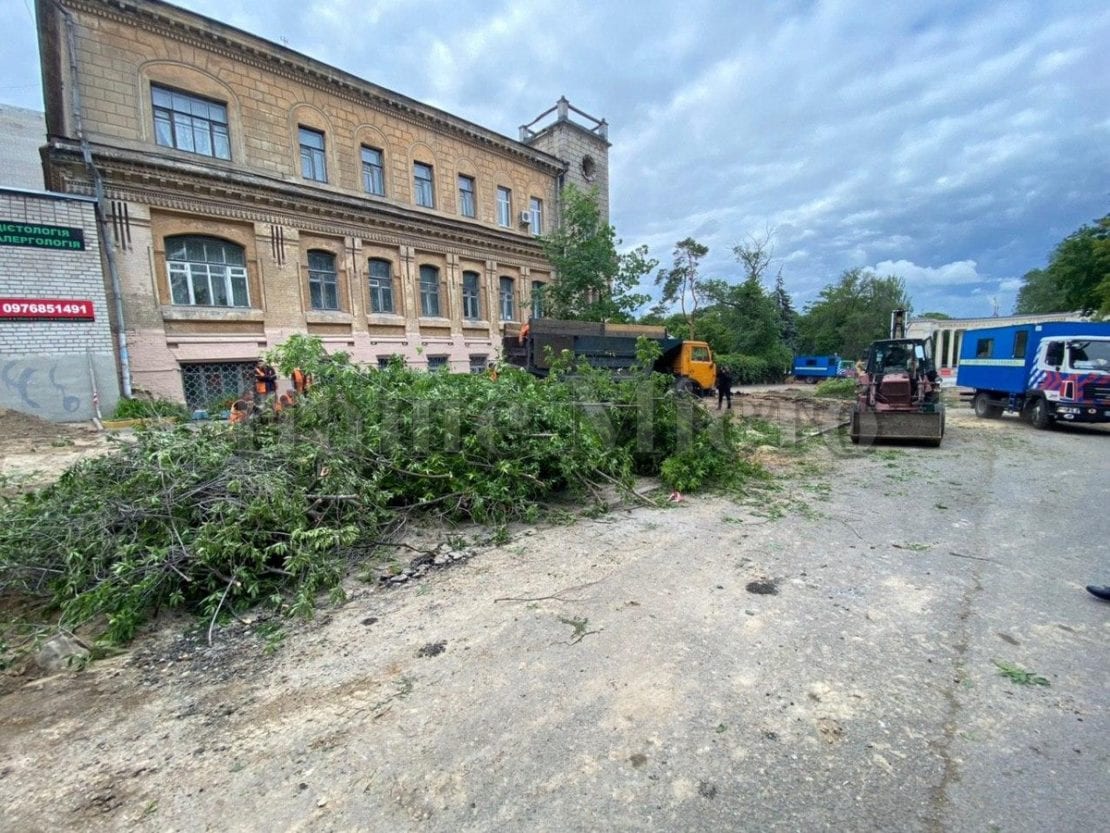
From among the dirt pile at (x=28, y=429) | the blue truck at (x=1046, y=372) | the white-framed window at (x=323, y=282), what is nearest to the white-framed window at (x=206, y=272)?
the white-framed window at (x=323, y=282)

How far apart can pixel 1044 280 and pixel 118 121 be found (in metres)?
70.3

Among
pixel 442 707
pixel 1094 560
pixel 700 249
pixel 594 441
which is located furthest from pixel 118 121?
pixel 700 249

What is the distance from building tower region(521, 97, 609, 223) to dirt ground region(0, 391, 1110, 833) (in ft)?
73.6

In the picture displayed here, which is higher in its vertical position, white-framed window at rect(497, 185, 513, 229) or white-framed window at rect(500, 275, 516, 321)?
white-framed window at rect(497, 185, 513, 229)

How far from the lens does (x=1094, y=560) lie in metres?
4.20

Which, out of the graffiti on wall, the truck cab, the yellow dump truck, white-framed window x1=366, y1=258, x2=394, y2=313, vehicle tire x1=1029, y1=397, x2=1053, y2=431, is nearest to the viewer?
the graffiti on wall

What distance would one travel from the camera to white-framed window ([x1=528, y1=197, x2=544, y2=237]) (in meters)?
22.6

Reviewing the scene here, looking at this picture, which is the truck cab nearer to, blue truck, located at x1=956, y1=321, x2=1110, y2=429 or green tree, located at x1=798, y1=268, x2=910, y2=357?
blue truck, located at x1=956, y1=321, x2=1110, y2=429

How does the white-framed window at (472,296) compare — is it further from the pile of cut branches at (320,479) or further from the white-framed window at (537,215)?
the pile of cut branches at (320,479)

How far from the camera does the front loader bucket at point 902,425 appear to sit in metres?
9.55

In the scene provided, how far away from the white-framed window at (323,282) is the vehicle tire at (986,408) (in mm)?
20672

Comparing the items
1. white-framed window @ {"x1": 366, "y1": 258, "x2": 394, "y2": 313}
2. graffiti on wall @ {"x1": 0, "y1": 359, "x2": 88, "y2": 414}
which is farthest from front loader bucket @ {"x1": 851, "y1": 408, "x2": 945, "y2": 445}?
graffiti on wall @ {"x1": 0, "y1": 359, "x2": 88, "y2": 414}

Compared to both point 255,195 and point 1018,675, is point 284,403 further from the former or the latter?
A: point 255,195

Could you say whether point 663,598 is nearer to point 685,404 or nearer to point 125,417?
point 685,404
